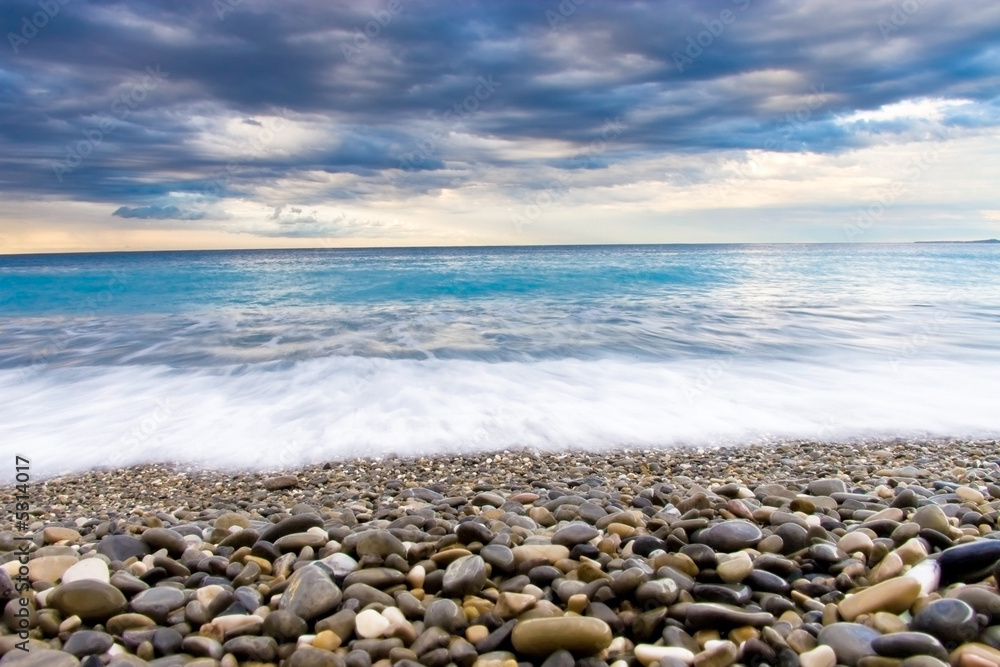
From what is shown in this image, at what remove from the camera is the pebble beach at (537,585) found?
2.06 m

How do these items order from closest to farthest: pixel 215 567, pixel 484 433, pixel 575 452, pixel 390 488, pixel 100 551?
1. pixel 215 567
2. pixel 100 551
3. pixel 390 488
4. pixel 575 452
5. pixel 484 433

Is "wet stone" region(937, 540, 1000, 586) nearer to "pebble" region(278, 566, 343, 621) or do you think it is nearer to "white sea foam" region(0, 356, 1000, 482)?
"pebble" region(278, 566, 343, 621)

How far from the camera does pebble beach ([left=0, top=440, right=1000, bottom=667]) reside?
206 cm

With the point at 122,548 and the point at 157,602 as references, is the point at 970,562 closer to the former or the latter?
the point at 157,602

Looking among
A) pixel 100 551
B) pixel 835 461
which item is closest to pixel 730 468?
pixel 835 461

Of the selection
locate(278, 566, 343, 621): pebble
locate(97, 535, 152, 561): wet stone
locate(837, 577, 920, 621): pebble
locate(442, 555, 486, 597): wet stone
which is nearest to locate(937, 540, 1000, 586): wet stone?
locate(837, 577, 920, 621): pebble

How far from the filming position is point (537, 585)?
2.46m

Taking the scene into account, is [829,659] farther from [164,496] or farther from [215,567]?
[164,496]

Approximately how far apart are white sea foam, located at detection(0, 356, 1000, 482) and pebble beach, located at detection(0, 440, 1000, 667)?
8.25 ft

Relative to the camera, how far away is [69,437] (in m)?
6.75

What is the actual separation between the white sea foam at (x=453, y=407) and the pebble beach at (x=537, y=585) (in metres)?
2.51

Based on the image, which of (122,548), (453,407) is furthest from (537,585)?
(453,407)

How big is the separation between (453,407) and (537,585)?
496cm

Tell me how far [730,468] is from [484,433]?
2.34 m
